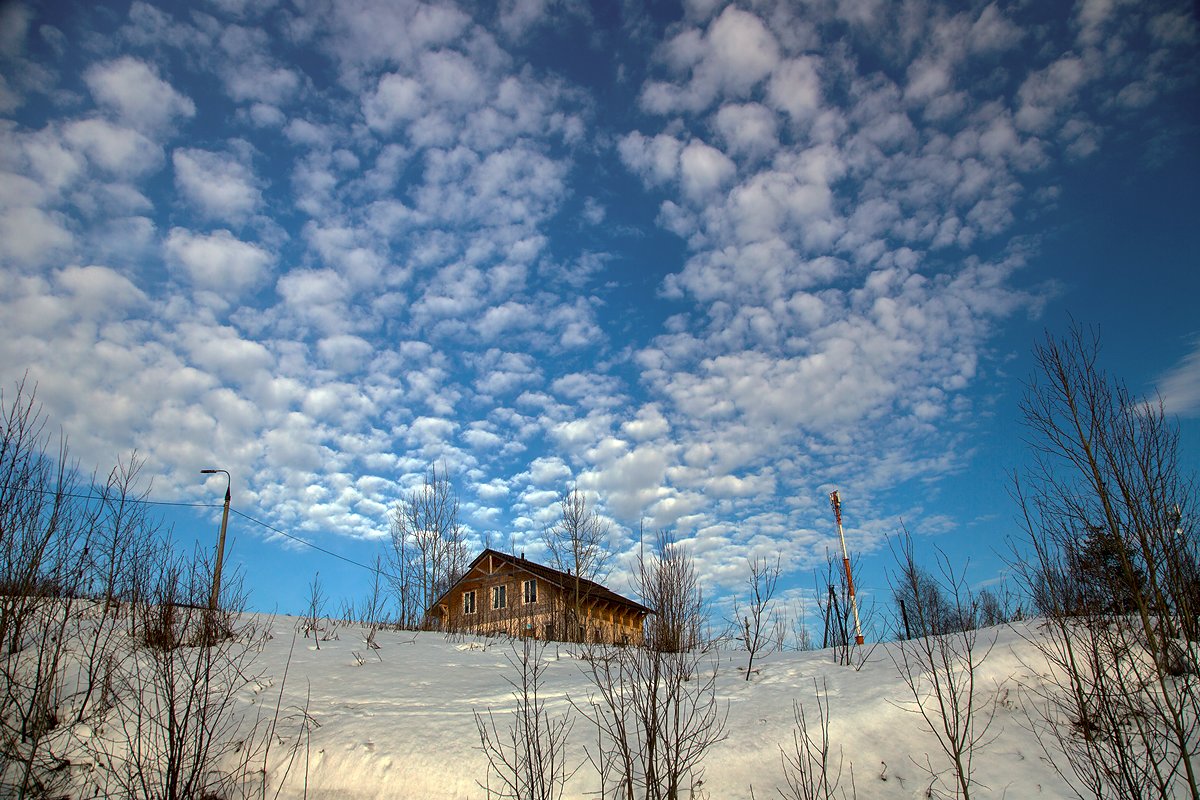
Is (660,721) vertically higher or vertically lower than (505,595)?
lower

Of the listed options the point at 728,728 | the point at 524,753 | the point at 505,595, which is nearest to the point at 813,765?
the point at 728,728

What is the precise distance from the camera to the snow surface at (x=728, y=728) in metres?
6.91

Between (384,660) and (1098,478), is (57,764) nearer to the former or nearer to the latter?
(384,660)

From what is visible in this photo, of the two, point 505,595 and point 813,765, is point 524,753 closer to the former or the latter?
point 813,765

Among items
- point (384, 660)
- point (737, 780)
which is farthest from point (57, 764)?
point (737, 780)

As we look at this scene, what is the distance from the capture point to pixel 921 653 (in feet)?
31.0

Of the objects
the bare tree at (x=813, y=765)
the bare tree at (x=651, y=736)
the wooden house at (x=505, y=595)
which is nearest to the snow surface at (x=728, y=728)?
the bare tree at (x=813, y=765)

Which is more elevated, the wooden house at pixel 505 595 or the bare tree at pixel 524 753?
→ the wooden house at pixel 505 595

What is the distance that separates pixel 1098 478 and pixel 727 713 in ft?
17.7

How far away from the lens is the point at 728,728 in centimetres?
801

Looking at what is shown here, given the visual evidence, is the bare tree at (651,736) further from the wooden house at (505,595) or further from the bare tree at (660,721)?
the wooden house at (505,595)

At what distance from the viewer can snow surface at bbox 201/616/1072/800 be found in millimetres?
6914

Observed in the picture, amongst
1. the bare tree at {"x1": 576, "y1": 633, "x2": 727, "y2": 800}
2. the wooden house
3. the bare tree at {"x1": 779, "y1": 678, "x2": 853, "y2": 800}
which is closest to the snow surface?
the bare tree at {"x1": 779, "y1": 678, "x2": 853, "y2": 800}

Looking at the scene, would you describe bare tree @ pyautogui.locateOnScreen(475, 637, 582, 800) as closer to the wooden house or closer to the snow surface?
the snow surface
